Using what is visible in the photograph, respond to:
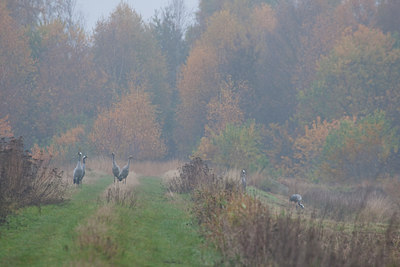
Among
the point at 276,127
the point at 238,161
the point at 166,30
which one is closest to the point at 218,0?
the point at 166,30

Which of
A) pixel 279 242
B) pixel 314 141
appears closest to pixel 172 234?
pixel 279 242

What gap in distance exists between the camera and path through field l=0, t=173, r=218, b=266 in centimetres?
873

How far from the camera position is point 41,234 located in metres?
10.7

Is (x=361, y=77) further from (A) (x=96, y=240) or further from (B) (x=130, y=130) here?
(A) (x=96, y=240)

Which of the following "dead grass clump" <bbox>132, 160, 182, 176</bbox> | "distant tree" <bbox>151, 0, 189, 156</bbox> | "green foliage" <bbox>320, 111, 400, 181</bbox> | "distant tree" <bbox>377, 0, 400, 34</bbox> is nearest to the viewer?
"green foliage" <bbox>320, 111, 400, 181</bbox>

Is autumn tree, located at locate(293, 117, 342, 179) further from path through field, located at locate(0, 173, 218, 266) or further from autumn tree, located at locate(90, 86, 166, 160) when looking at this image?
path through field, located at locate(0, 173, 218, 266)

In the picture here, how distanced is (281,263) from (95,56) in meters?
51.8

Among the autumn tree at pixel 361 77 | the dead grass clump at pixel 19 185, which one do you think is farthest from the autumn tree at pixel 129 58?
the dead grass clump at pixel 19 185

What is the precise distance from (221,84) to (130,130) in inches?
Answer: 417

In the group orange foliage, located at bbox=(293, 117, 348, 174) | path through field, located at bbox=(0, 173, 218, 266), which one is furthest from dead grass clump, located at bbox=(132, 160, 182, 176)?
path through field, located at bbox=(0, 173, 218, 266)

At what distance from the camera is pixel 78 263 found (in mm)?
7750

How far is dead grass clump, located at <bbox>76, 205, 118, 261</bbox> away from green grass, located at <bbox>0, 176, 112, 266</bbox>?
238 millimetres

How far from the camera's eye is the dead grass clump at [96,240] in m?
8.70

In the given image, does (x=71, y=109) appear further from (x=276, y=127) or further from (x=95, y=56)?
(x=276, y=127)
